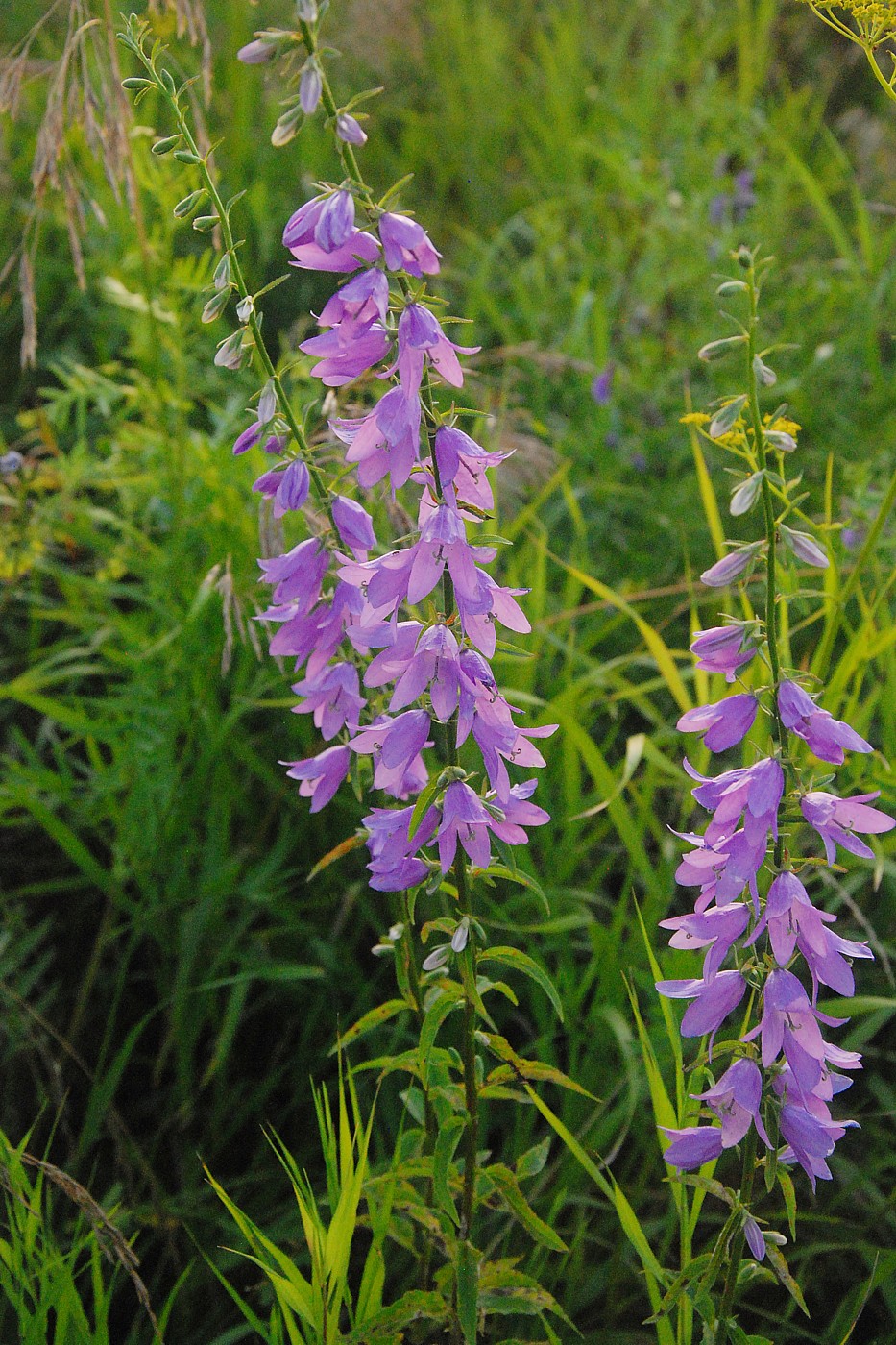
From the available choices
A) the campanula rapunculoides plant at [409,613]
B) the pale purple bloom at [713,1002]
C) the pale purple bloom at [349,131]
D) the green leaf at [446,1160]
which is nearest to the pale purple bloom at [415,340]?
the campanula rapunculoides plant at [409,613]

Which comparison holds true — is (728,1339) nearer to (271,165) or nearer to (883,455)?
(883,455)

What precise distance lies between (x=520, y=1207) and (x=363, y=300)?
3.17 feet

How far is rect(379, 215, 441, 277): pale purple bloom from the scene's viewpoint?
1.03m

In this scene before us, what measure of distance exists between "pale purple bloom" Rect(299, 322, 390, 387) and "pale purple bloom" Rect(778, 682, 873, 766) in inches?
19.0

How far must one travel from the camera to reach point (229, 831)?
2186 mm

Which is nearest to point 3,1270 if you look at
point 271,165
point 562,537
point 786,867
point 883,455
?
point 786,867

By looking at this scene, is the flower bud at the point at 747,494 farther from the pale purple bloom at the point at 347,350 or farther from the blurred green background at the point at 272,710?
the pale purple bloom at the point at 347,350

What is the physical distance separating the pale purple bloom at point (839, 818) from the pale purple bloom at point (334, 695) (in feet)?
1.67

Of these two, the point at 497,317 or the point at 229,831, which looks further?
the point at 497,317

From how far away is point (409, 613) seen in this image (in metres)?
1.27

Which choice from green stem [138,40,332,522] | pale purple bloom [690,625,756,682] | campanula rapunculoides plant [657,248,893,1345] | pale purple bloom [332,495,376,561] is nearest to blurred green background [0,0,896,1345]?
green stem [138,40,332,522]

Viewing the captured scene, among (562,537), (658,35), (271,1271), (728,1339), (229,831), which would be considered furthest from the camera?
(658,35)

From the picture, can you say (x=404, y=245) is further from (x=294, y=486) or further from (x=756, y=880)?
(x=756, y=880)

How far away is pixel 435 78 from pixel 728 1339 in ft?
15.1
